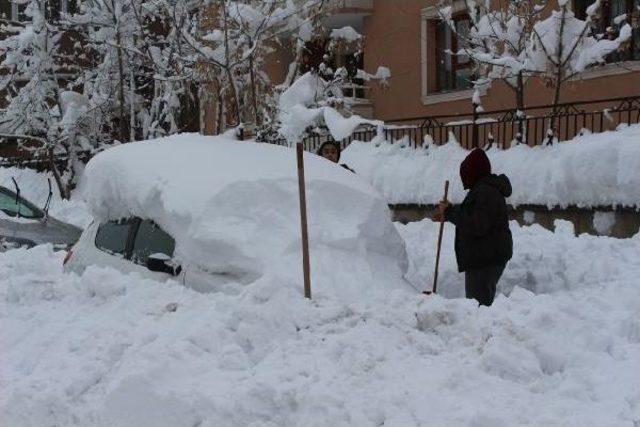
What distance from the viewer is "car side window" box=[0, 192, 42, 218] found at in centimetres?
1007

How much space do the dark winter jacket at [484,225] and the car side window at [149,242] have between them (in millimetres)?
2306

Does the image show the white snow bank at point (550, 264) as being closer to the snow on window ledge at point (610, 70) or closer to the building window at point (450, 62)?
the snow on window ledge at point (610, 70)

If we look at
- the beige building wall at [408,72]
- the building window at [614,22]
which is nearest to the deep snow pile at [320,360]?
the building window at [614,22]

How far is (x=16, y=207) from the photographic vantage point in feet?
33.6

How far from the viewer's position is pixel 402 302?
15.4 ft

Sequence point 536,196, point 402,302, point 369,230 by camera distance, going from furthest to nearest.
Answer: point 536,196, point 369,230, point 402,302

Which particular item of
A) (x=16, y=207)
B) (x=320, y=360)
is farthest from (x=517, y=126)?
(x=320, y=360)

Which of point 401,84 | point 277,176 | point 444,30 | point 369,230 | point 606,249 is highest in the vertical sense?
point 444,30

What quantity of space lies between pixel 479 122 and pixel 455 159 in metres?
0.70

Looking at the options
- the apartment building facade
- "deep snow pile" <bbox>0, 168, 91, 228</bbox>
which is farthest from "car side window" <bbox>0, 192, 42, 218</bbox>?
the apartment building facade

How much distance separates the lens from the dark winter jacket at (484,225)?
5.86m

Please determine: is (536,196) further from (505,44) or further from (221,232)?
(221,232)

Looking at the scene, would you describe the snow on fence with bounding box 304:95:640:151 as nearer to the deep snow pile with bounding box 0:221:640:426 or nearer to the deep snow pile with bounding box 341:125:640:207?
the deep snow pile with bounding box 341:125:640:207

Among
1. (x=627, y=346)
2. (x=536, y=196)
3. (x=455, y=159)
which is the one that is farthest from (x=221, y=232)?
(x=455, y=159)
